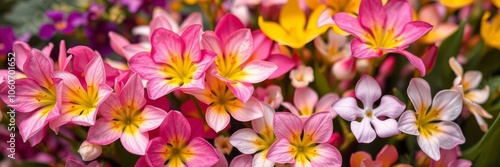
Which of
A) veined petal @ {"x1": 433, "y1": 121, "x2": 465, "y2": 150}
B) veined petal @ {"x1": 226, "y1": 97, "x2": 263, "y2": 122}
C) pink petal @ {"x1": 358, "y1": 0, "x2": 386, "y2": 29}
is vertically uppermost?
pink petal @ {"x1": 358, "y1": 0, "x2": 386, "y2": 29}

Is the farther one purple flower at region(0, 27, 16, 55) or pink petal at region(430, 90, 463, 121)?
purple flower at region(0, 27, 16, 55)

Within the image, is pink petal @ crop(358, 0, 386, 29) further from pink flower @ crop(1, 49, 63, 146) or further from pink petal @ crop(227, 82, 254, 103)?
pink flower @ crop(1, 49, 63, 146)

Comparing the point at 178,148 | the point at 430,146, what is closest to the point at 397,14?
the point at 430,146

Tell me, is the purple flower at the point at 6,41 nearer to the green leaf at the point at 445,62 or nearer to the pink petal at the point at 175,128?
the pink petal at the point at 175,128

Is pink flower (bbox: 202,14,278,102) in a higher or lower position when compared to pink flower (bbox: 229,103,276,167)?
higher

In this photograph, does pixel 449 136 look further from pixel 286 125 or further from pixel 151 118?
pixel 151 118

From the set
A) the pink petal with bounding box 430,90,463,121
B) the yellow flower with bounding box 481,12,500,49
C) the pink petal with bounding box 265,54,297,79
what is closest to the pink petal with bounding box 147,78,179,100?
the pink petal with bounding box 265,54,297,79

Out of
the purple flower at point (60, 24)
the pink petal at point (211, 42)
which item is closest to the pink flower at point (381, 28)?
the pink petal at point (211, 42)
